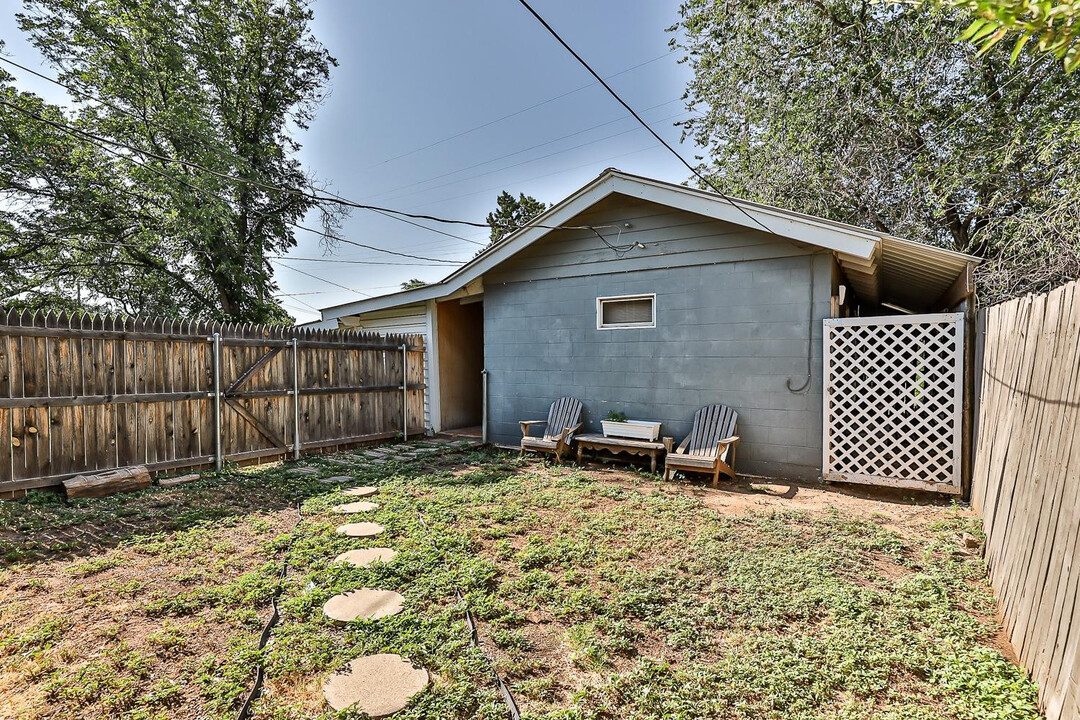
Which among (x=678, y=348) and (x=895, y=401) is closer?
(x=895, y=401)

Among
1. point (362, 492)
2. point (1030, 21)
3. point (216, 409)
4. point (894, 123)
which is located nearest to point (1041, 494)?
point (1030, 21)

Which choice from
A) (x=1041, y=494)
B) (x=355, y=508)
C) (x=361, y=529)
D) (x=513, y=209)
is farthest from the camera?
(x=513, y=209)

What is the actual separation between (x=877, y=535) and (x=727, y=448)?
1.88m

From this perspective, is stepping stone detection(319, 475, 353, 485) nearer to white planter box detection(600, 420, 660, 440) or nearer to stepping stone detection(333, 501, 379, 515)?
stepping stone detection(333, 501, 379, 515)

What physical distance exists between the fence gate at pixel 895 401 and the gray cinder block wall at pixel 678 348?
0.20 meters

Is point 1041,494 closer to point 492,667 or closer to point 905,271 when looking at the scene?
point 492,667

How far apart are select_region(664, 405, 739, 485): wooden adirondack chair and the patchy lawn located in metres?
0.79

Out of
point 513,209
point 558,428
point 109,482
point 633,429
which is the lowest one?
point 109,482

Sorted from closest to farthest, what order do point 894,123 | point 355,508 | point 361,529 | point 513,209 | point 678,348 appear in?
point 361,529
point 355,508
point 678,348
point 894,123
point 513,209

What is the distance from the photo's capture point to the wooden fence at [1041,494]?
5.81ft

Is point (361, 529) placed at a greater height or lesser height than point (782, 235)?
lesser

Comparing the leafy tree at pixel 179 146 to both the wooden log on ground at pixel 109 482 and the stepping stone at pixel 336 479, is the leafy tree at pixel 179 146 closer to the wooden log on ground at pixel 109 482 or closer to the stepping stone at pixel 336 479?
the wooden log on ground at pixel 109 482

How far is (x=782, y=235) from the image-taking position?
5348 millimetres

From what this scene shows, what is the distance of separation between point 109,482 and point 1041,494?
279 inches
